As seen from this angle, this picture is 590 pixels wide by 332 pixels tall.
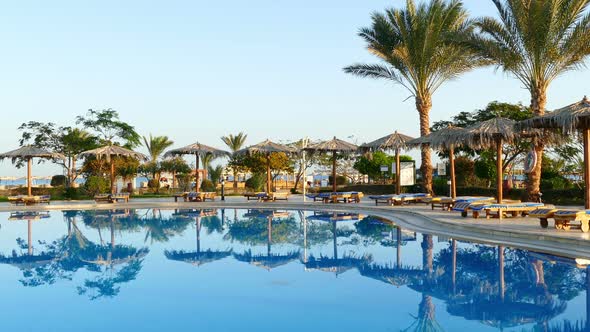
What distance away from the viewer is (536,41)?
53.3 feet

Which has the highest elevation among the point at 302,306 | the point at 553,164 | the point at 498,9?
the point at 498,9

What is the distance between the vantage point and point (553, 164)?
90.6ft

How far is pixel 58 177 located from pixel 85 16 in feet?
53.0

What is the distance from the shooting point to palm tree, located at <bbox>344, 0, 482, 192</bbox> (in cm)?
2084

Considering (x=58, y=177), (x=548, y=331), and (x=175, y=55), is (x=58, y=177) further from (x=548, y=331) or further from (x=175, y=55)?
(x=548, y=331)

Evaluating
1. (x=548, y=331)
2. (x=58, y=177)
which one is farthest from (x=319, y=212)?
(x=58, y=177)

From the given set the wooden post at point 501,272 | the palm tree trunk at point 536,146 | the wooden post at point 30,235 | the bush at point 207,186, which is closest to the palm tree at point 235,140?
the bush at point 207,186

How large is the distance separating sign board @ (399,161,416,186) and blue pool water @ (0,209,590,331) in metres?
10.8

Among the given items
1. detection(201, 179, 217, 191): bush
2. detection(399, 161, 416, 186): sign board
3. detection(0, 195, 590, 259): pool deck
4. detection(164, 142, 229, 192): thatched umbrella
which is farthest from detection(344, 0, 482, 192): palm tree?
detection(201, 179, 217, 191): bush

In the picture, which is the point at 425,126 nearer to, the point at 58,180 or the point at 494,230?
the point at 494,230

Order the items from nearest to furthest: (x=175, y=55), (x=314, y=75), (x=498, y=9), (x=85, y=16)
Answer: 1. (x=498, y=9)
2. (x=85, y=16)
3. (x=175, y=55)
4. (x=314, y=75)

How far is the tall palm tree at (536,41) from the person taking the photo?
15938 millimetres

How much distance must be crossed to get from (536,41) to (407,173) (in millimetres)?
9849

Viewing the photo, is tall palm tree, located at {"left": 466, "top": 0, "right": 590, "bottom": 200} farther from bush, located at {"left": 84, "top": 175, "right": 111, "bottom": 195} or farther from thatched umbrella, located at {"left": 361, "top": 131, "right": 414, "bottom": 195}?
bush, located at {"left": 84, "top": 175, "right": 111, "bottom": 195}
